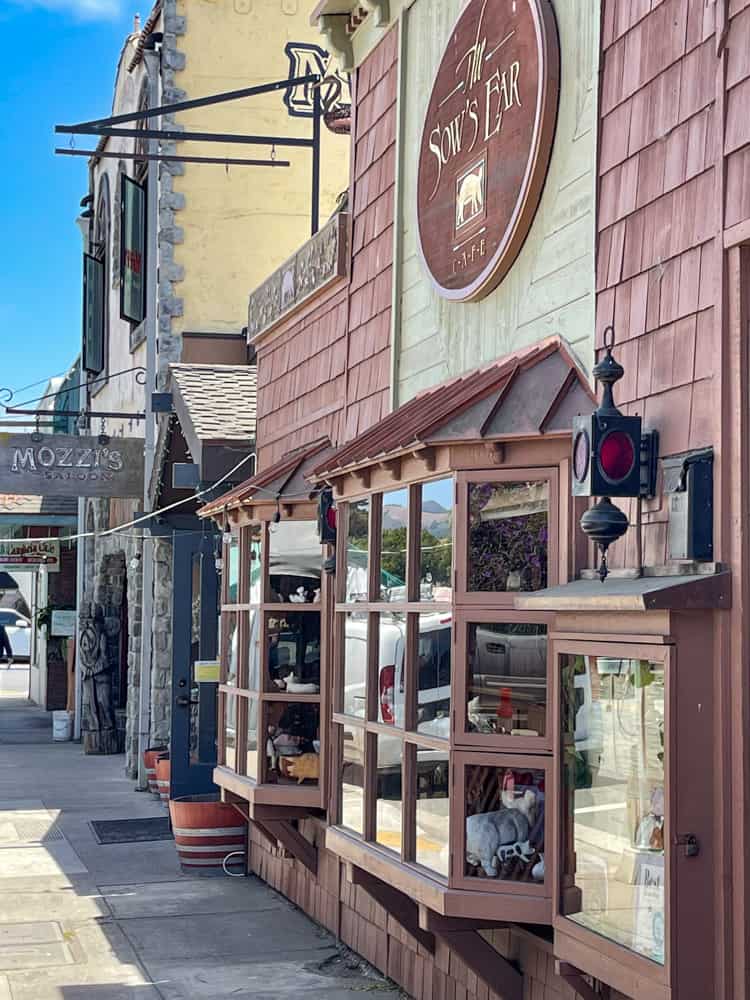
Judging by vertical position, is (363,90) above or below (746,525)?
above

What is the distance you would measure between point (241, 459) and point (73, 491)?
18.1 feet

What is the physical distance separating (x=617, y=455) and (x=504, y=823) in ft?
5.53

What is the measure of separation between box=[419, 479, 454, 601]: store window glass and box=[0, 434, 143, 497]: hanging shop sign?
420 inches

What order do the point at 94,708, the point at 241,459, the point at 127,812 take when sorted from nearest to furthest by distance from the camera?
the point at 241,459
the point at 127,812
the point at 94,708

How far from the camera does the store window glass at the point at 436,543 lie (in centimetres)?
623

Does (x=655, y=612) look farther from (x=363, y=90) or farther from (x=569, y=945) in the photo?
(x=363, y=90)

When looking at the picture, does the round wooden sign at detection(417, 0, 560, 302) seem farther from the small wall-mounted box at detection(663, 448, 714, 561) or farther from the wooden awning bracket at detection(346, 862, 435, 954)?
the wooden awning bracket at detection(346, 862, 435, 954)

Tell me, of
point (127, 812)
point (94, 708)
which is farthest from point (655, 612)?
point (94, 708)

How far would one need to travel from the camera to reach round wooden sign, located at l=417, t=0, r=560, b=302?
6.32 m

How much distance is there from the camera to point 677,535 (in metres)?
4.83

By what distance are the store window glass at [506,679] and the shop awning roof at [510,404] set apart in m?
0.83

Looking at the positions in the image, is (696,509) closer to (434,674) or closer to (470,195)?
(434,674)

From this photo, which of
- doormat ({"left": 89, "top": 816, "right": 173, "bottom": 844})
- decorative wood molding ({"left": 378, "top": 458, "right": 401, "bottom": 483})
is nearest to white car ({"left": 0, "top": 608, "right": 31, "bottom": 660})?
doormat ({"left": 89, "top": 816, "right": 173, "bottom": 844})

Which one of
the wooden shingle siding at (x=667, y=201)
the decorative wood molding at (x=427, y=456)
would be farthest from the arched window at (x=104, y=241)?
the wooden shingle siding at (x=667, y=201)
